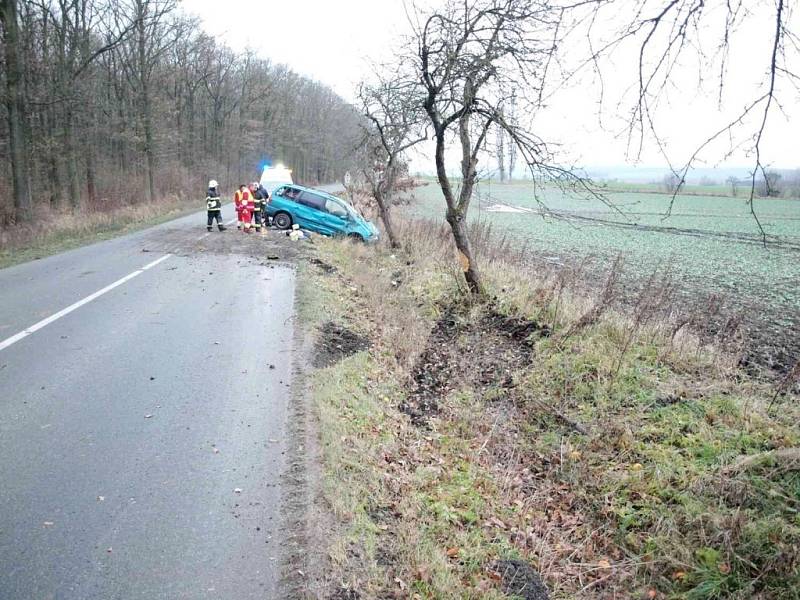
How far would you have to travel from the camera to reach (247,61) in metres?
58.8

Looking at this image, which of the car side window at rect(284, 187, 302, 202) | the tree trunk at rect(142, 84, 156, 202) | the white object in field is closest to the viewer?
the car side window at rect(284, 187, 302, 202)

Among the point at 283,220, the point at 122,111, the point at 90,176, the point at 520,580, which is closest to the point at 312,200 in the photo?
the point at 283,220

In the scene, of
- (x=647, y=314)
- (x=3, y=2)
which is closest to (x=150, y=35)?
(x=3, y=2)

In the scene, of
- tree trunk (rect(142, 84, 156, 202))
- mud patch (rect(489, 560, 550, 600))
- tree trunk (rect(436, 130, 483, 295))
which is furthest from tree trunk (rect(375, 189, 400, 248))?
tree trunk (rect(142, 84, 156, 202))

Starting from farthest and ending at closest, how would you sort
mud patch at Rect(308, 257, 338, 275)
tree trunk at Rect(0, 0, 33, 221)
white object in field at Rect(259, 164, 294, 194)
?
1. white object in field at Rect(259, 164, 294, 194)
2. tree trunk at Rect(0, 0, 33, 221)
3. mud patch at Rect(308, 257, 338, 275)

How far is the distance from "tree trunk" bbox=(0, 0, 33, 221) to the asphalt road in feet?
31.3

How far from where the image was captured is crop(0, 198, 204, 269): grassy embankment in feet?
45.2

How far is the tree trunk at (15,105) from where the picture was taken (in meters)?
16.1

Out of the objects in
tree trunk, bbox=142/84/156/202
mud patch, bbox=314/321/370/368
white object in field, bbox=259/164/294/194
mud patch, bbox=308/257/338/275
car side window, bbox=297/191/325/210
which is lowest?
mud patch, bbox=314/321/370/368

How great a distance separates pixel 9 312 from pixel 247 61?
58199 millimetres

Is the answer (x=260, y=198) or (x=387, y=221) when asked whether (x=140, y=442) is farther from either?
(x=260, y=198)

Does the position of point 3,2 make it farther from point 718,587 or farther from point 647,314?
point 718,587

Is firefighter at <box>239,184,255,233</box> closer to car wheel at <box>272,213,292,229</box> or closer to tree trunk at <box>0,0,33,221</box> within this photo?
car wheel at <box>272,213,292,229</box>

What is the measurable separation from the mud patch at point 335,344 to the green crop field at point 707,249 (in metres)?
4.11
